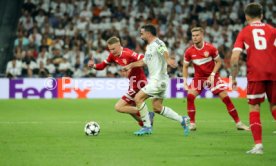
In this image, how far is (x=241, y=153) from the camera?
9.31m

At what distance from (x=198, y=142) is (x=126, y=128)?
9.35ft

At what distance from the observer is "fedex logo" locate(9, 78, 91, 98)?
2278 centimetres

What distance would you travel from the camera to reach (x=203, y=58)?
43.3ft

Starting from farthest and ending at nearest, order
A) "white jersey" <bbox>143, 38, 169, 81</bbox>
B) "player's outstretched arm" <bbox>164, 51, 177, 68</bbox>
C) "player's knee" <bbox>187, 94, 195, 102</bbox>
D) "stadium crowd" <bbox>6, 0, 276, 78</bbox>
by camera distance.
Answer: "stadium crowd" <bbox>6, 0, 276, 78</bbox> < "player's knee" <bbox>187, 94, 195, 102</bbox> < "white jersey" <bbox>143, 38, 169, 81</bbox> < "player's outstretched arm" <bbox>164, 51, 177, 68</bbox>

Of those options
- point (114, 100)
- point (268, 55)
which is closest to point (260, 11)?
point (268, 55)

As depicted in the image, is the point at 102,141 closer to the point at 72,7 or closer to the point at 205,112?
the point at 205,112

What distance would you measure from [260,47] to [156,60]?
2862mm

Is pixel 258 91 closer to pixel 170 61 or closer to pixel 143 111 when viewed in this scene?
pixel 170 61

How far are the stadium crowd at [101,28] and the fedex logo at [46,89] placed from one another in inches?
26.9

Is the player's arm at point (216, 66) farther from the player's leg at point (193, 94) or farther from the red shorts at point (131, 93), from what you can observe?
the red shorts at point (131, 93)

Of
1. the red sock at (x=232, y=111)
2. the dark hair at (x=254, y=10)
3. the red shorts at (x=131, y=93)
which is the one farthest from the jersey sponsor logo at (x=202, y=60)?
the dark hair at (x=254, y=10)

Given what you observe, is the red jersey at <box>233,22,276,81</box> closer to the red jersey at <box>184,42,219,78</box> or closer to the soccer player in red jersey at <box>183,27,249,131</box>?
the soccer player in red jersey at <box>183,27,249,131</box>

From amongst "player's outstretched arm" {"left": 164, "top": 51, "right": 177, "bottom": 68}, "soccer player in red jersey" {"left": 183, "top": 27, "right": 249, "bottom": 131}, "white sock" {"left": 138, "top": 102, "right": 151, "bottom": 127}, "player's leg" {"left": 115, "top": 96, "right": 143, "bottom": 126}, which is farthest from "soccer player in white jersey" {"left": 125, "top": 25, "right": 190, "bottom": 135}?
"soccer player in red jersey" {"left": 183, "top": 27, "right": 249, "bottom": 131}

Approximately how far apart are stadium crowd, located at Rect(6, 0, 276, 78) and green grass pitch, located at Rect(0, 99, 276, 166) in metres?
6.42
